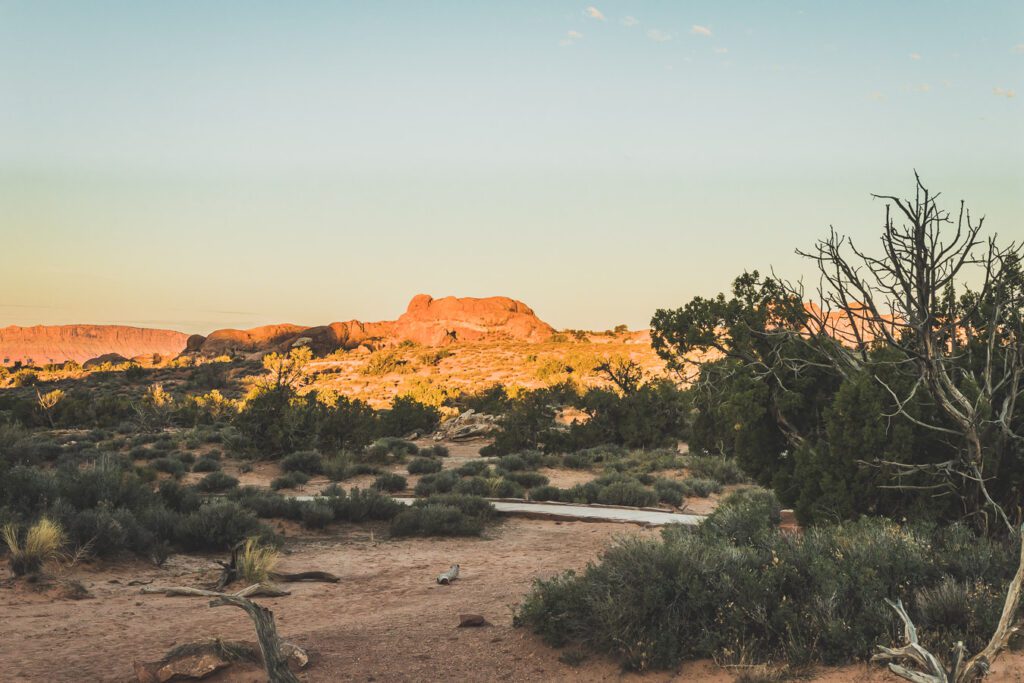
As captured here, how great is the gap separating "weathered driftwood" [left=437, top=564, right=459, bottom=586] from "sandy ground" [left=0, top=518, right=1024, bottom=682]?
0.12 m

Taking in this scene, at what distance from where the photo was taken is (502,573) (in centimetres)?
1062

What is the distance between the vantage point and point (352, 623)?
812 cm

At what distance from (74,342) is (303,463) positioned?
174m

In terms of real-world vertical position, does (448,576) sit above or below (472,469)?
above

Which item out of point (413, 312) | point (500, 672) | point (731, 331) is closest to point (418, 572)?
point (500, 672)

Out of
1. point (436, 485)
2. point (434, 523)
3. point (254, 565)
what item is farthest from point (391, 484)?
point (254, 565)

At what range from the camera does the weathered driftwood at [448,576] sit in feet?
33.1

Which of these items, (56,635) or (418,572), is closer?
(56,635)

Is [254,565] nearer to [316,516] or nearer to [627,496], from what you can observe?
[316,516]

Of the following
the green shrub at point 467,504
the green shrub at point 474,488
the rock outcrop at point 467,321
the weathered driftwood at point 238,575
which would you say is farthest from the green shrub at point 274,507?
the rock outcrop at point 467,321

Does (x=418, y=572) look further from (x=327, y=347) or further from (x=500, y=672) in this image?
(x=327, y=347)

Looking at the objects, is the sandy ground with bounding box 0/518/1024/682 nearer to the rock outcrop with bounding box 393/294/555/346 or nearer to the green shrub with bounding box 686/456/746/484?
the green shrub with bounding box 686/456/746/484

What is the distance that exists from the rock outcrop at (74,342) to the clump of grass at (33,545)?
15994 cm

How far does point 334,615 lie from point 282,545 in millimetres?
4125
